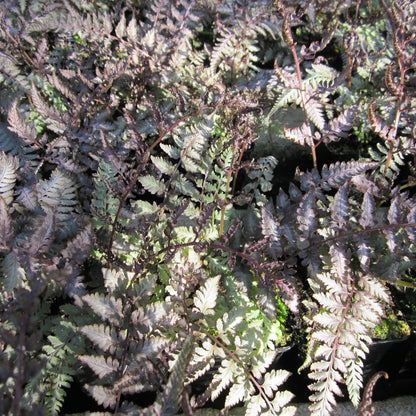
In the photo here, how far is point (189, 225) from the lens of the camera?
1855 mm

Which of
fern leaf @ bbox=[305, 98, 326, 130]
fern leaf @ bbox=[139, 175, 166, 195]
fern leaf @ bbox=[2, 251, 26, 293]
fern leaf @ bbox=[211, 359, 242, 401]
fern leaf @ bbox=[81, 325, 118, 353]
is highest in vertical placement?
fern leaf @ bbox=[305, 98, 326, 130]

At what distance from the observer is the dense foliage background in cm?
133

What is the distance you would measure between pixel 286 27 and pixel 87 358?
4.47ft

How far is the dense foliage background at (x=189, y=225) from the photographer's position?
133 cm

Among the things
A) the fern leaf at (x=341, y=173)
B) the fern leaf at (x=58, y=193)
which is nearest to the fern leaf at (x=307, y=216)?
the fern leaf at (x=341, y=173)

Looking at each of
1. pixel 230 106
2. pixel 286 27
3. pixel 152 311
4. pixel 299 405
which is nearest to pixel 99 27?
pixel 230 106

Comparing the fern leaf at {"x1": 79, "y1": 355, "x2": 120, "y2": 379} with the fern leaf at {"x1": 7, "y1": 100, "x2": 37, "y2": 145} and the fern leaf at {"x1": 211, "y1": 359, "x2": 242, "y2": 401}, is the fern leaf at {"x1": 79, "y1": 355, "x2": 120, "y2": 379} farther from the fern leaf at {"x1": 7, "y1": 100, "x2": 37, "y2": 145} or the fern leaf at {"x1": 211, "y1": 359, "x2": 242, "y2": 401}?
the fern leaf at {"x1": 7, "y1": 100, "x2": 37, "y2": 145}

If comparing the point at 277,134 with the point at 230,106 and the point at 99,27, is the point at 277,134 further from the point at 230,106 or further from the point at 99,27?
the point at 99,27

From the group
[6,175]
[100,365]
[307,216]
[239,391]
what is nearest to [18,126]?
[6,175]

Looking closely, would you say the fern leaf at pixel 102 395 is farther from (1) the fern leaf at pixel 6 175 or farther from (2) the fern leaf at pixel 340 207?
(2) the fern leaf at pixel 340 207

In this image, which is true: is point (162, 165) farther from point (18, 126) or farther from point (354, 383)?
point (354, 383)

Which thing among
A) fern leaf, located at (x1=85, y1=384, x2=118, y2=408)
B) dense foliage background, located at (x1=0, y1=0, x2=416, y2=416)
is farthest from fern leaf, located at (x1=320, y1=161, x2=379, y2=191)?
fern leaf, located at (x1=85, y1=384, x2=118, y2=408)

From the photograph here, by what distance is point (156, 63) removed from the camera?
1.94 meters

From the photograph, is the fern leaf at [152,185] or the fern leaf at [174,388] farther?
the fern leaf at [152,185]
